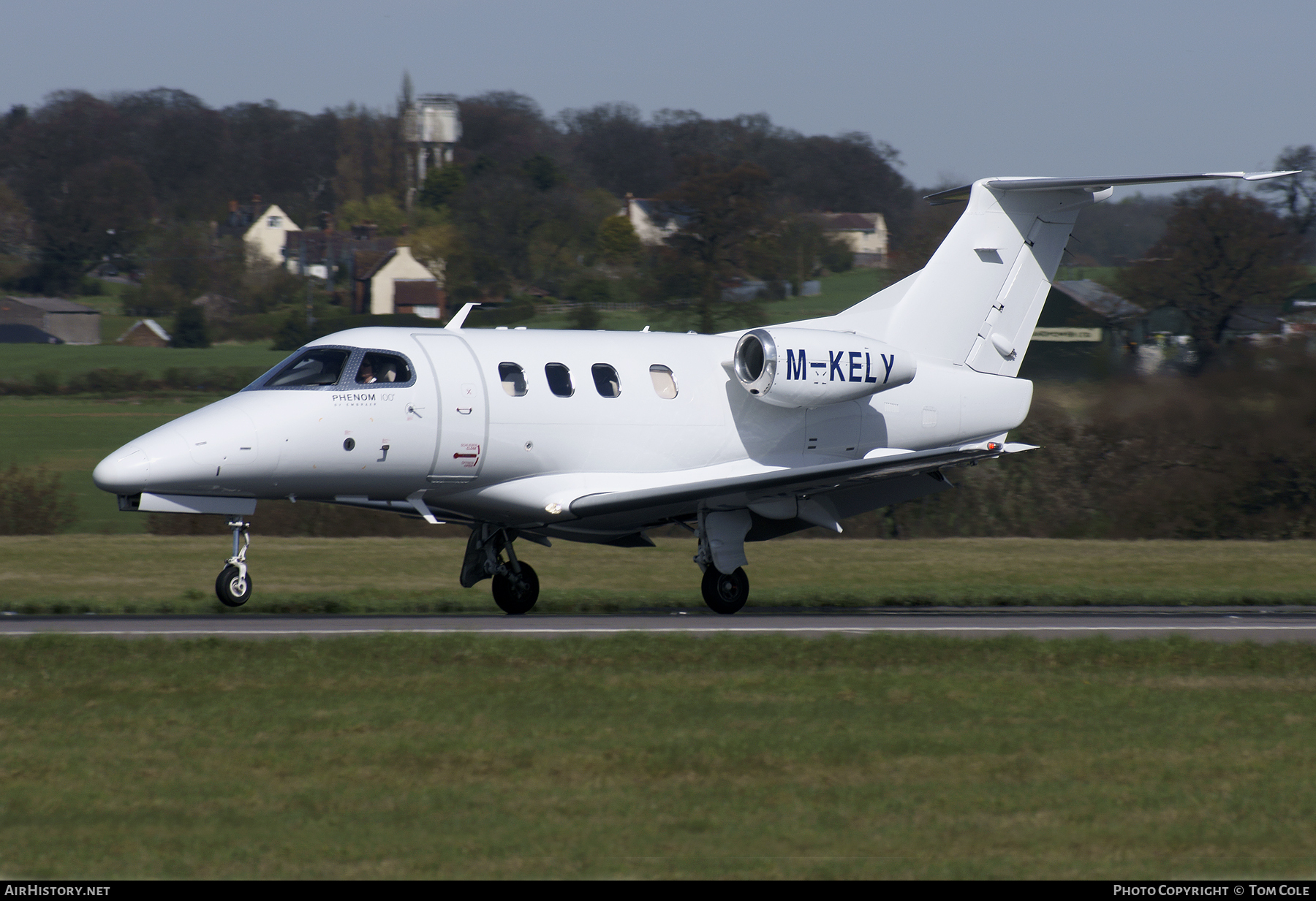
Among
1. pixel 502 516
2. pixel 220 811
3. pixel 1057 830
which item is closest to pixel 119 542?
pixel 502 516

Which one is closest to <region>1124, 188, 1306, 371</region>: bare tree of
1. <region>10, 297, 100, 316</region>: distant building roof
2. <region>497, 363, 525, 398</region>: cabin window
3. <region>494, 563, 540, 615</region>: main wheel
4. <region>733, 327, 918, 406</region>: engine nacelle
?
<region>733, 327, 918, 406</region>: engine nacelle

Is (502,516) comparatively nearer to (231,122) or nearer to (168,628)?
(168,628)

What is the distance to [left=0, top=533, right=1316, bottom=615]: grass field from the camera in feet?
66.2

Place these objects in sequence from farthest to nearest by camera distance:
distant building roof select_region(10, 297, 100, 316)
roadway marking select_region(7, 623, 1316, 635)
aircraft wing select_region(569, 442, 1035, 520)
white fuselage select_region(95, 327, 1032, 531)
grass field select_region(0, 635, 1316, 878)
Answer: distant building roof select_region(10, 297, 100, 316) → aircraft wing select_region(569, 442, 1035, 520) → white fuselage select_region(95, 327, 1032, 531) → roadway marking select_region(7, 623, 1316, 635) → grass field select_region(0, 635, 1316, 878)

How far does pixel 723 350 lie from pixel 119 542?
13.9 meters

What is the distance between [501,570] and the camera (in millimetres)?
18594

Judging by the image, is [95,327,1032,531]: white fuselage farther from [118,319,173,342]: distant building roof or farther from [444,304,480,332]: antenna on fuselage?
[118,319,173,342]: distant building roof

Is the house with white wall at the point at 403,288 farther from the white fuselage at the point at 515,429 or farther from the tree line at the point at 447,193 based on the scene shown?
the white fuselage at the point at 515,429

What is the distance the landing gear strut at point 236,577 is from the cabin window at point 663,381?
5.28 meters

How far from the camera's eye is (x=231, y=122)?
115938mm

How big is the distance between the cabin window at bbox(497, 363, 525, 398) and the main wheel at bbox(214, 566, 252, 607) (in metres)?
3.73

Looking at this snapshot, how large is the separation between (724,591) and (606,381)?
3036 mm

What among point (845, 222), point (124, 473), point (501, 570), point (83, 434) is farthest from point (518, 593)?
point (845, 222)

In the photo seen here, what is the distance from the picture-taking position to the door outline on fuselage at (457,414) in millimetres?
16906
